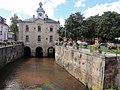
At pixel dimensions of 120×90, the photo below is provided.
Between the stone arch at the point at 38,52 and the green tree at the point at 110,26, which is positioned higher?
the green tree at the point at 110,26

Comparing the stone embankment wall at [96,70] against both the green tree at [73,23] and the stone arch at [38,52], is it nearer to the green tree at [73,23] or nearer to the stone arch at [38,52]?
the green tree at [73,23]

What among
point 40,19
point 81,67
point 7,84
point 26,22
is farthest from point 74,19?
point 7,84

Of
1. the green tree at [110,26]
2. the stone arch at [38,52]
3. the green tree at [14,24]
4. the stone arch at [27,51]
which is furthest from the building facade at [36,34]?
the green tree at [14,24]

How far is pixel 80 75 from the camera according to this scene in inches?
1100

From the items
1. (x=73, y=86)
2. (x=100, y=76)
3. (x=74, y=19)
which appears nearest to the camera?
(x=100, y=76)

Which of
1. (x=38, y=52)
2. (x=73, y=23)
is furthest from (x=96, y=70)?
(x=38, y=52)

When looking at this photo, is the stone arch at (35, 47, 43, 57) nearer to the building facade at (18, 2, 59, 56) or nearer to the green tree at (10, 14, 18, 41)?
the building facade at (18, 2, 59, 56)

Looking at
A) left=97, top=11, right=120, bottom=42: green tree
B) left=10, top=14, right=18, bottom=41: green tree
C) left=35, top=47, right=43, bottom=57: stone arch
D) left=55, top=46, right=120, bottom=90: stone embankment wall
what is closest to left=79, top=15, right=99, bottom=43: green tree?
left=97, top=11, right=120, bottom=42: green tree

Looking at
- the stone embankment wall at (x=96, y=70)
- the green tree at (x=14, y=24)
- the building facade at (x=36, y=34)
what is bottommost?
the stone embankment wall at (x=96, y=70)

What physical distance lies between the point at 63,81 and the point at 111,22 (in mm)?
32141

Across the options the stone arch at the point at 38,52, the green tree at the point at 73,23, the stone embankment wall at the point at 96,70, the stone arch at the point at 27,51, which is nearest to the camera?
the stone embankment wall at the point at 96,70

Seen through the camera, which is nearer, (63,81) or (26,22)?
(63,81)

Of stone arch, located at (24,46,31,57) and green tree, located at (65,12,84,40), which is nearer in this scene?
green tree, located at (65,12,84,40)

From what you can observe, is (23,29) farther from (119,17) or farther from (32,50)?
(119,17)
